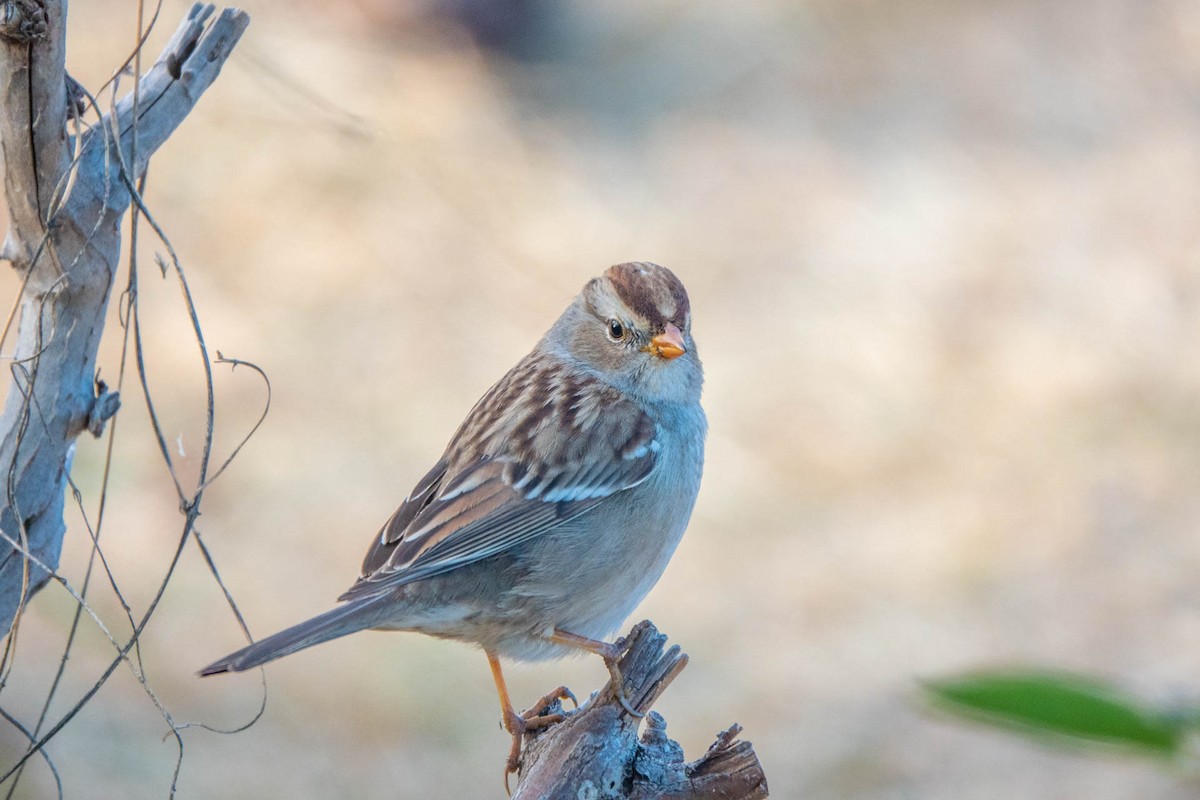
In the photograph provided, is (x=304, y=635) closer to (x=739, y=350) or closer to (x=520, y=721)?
(x=520, y=721)

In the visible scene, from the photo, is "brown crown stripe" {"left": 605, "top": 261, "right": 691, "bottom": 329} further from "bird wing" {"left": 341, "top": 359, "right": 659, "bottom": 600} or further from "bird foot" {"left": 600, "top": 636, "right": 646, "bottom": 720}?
"bird foot" {"left": 600, "top": 636, "right": 646, "bottom": 720}

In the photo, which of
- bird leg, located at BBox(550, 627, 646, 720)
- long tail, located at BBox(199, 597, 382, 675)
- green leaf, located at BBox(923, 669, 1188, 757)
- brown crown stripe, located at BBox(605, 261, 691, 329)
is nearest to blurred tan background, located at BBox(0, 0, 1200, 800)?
brown crown stripe, located at BBox(605, 261, 691, 329)

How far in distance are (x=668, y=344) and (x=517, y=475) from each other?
1.89ft

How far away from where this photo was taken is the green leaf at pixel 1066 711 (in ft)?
5.69

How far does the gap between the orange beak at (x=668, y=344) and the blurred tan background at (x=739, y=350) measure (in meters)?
2.27

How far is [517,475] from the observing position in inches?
150

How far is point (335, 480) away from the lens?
7781mm

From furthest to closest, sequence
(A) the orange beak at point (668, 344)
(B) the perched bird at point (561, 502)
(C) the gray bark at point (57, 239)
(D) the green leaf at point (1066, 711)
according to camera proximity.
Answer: (A) the orange beak at point (668, 344) → (B) the perched bird at point (561, 502) → (C) the gray bark at point (57, 239) → (D) the green leaf at point (1066, 711)

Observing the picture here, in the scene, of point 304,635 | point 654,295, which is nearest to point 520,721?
point 304,635

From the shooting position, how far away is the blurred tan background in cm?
692

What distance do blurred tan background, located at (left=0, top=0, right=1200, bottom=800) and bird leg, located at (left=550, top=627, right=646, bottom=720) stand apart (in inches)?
113

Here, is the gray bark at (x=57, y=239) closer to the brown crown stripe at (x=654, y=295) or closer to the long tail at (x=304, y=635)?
the long tail at (x=304, y=635)

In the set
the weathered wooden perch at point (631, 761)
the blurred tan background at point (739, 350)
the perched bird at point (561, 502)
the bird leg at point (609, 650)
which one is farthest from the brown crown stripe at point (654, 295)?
the blurred tan background at point (739, 350)

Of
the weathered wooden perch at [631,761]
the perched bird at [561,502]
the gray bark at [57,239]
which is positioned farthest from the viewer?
the perched bird at [561,502]
